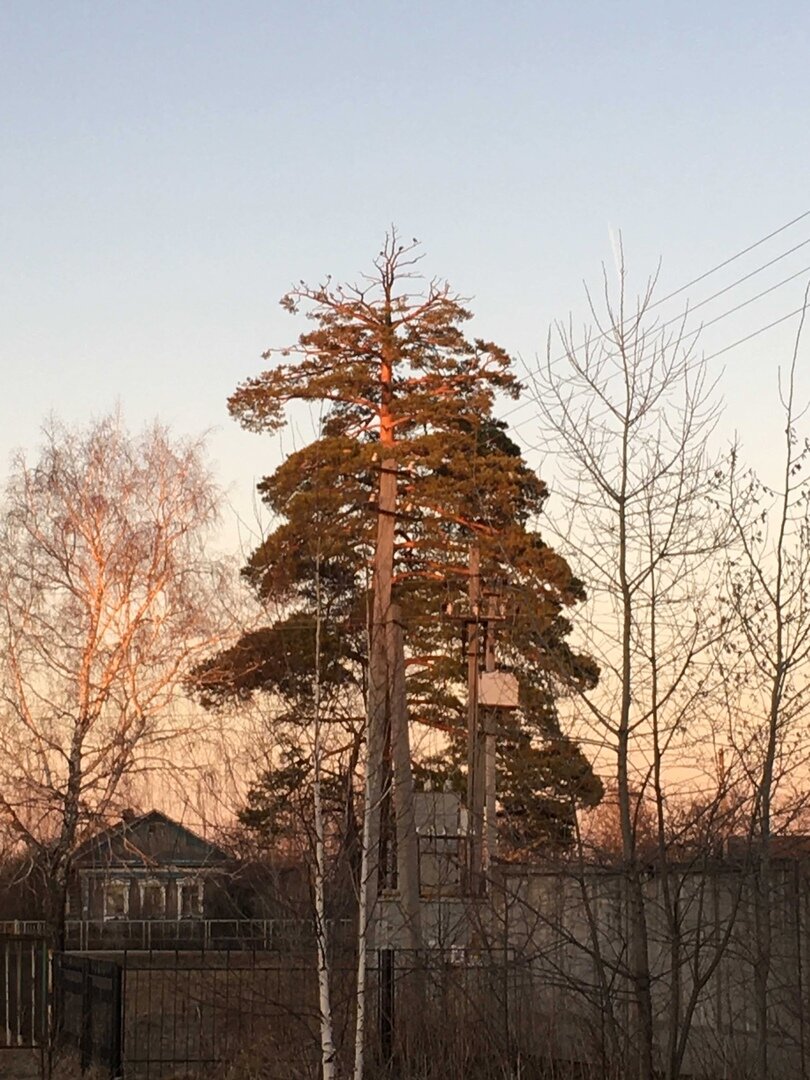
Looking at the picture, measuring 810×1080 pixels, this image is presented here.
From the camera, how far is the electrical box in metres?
20.7

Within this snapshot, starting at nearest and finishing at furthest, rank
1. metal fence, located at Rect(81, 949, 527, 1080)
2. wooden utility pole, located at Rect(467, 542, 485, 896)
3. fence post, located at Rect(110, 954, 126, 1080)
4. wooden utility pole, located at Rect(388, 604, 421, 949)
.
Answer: metal fence, located at Rect(81, 949, 527, 1080), wooden utility pole, located at Rect(388, 604, 421, 949), fence post, located at Rect(110, 954, 126, 1080), wooden utility pole, located at Rect(467, 542, 485, 896)

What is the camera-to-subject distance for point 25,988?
19.7m

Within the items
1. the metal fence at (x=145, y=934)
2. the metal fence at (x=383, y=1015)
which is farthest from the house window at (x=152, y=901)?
the metal fence at (x=383, y=1015)

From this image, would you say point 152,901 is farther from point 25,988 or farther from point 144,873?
point 25,988

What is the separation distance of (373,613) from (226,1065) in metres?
5.35

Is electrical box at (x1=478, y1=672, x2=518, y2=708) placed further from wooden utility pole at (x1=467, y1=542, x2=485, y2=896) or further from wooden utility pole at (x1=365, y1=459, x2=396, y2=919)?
wooden utility pole at (x1=365, y1=459, x2=396, y2=919)

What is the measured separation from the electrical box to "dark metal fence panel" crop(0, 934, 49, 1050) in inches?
258

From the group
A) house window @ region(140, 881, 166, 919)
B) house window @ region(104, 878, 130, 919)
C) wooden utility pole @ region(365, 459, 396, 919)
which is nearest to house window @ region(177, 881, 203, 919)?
house window @ region(140, 881, 166, 919)

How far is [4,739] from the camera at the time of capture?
2550 centimetres

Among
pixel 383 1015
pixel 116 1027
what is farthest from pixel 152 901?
pixel 383 1015

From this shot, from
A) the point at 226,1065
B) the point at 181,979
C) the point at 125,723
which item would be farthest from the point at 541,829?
the point at 181,979

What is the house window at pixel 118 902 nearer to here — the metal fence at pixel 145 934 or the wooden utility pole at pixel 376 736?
the metal fence at pixel 145 934

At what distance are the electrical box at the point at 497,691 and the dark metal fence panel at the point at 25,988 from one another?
21.5ft

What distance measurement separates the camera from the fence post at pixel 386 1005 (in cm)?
1323
